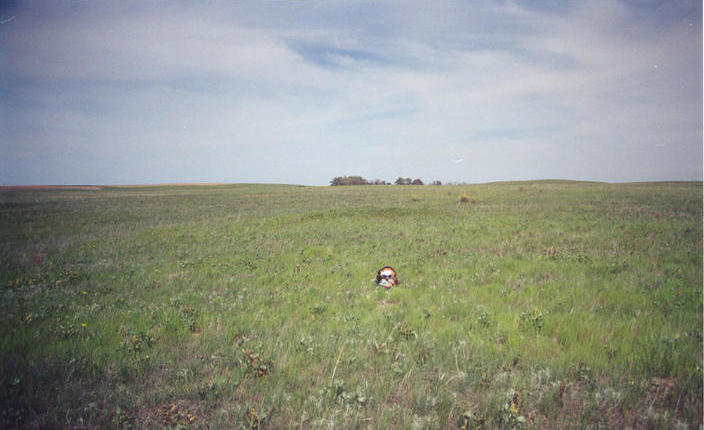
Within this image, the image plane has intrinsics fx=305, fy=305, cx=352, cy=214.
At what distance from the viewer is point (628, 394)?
13.5 feet

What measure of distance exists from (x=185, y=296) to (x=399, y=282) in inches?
242

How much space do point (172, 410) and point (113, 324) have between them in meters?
3.70

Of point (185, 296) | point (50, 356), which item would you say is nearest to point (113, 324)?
point (50, 356)

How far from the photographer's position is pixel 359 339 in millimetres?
5914

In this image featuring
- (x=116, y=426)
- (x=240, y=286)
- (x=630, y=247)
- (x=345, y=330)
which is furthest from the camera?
(x=630, y=247)

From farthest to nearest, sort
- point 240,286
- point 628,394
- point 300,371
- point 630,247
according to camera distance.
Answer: point 630,247 → point 240,286 → point 300,371 → point 628,394

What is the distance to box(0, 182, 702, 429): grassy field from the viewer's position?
399cm

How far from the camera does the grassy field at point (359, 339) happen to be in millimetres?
3990

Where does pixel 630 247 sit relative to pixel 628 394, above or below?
above

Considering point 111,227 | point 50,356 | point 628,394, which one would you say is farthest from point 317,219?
point 628,394

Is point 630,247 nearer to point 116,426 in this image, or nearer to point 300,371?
point 300,371

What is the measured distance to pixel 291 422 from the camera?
12.5ft

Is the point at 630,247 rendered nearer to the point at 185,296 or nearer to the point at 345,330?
the point at 345,330

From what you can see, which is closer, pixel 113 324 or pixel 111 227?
pixel 113 324
